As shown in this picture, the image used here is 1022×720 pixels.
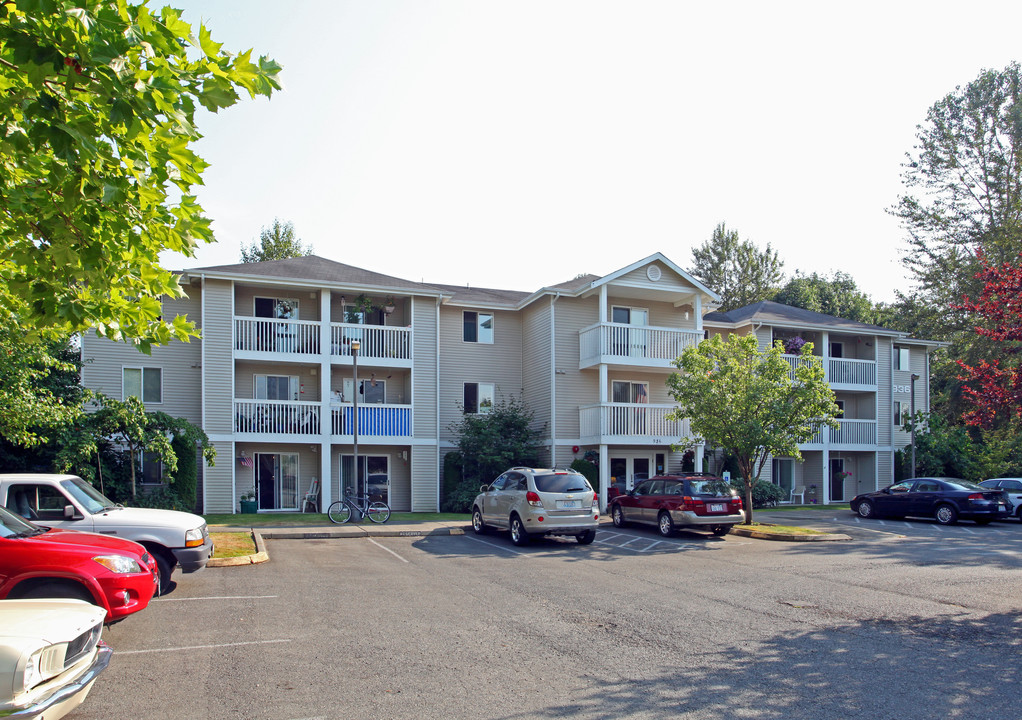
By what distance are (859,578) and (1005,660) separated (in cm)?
530

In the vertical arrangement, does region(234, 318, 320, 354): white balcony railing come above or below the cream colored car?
above

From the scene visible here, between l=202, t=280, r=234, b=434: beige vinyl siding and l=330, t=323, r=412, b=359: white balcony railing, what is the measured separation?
10.8 feet

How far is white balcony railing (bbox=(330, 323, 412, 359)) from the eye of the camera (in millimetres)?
26719

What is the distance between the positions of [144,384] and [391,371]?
8.08 meters

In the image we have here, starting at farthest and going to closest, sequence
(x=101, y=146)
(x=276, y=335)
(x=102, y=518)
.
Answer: (x=276, y=335)
(x=102, y=518)
(x=101, y=146)

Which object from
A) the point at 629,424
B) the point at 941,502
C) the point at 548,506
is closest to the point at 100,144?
the point at 548,506

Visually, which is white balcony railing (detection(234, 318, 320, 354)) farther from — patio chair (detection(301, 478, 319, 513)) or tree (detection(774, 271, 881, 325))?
tree (detection(774, 271, 881, 325))

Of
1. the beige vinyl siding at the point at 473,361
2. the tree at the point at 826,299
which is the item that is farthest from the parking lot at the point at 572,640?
the tree at the point at 826,299

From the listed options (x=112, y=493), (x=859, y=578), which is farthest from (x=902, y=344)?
(x=112, y=493)

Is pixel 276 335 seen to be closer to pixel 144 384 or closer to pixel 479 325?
pixel 144 384

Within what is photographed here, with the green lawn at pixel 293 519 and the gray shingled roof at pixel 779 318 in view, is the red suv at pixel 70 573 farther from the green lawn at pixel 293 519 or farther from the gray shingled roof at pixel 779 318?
the gray shingled roof at pixel 779 318

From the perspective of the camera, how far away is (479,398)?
29656 mm

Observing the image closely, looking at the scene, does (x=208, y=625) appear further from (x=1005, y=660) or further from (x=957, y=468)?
(x=957, y=468)

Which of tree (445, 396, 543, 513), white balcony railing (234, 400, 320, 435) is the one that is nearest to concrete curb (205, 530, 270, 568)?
white balcony railing (234, 400, 320, 435)
